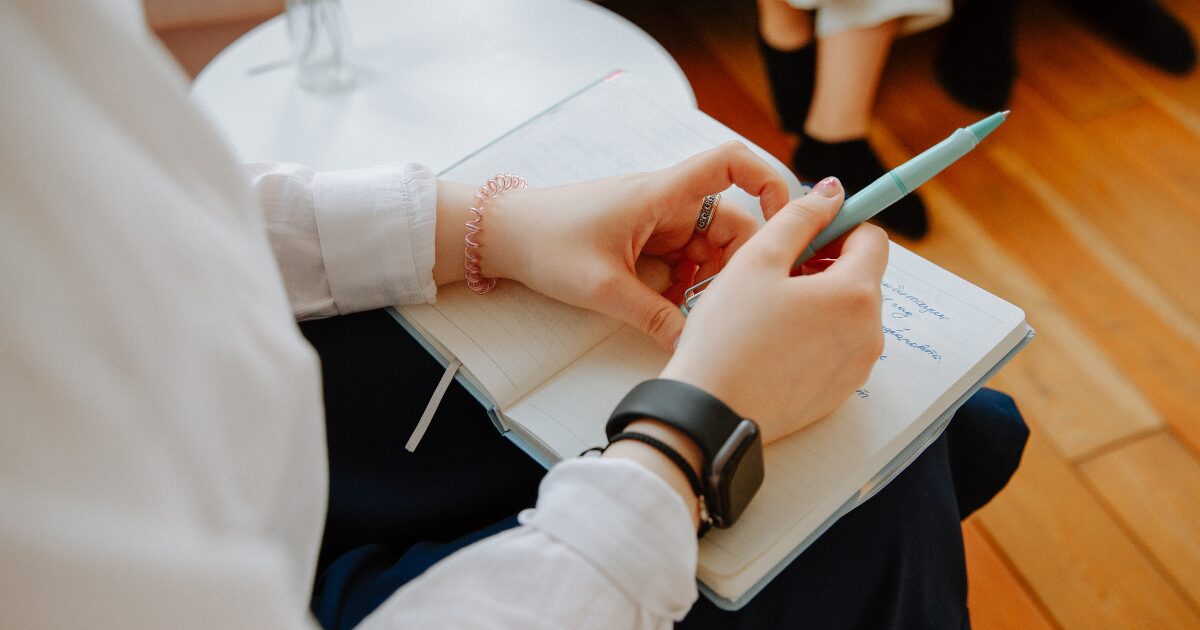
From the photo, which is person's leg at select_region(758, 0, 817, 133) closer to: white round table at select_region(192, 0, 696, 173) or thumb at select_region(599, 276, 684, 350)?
white round table at select_region(192, 0, 696, 173)

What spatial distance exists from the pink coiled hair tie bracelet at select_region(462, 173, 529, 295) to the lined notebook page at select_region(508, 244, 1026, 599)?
95mm

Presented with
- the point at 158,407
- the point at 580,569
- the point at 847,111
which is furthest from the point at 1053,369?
the point at 158,407

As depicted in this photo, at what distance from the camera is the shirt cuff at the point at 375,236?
0.59m

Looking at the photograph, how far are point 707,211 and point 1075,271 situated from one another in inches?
37.7

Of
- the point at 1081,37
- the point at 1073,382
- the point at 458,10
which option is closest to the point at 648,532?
the point at 458,10

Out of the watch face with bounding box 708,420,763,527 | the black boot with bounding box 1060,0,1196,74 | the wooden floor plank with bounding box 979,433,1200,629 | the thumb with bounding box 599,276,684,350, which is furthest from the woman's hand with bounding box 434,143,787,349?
the black boot with bounding box 1060,0,1196,74

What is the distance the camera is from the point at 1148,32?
5.32 ft

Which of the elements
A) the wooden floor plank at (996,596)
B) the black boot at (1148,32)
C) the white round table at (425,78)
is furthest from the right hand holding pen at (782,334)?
the black boot at (1148,32)

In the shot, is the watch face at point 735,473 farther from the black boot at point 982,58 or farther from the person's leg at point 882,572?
the black boot at point 982,58

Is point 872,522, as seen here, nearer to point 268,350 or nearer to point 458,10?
point 268,350

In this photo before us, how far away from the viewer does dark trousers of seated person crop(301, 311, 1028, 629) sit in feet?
1.66

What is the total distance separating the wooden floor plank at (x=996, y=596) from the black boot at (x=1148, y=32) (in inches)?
43.2

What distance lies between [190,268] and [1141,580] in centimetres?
107

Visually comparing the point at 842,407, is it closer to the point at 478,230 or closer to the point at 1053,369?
the point at 478,230
